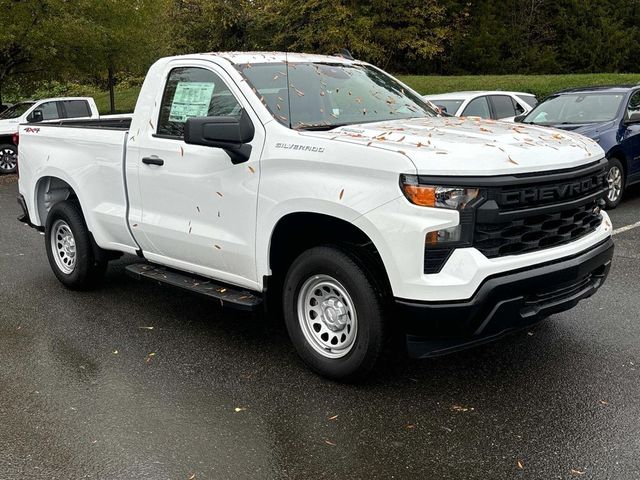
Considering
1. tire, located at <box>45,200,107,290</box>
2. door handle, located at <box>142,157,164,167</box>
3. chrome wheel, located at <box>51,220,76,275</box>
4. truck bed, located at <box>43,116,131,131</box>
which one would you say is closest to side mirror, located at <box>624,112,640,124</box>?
truck bed, located at <box>43,116,131,131</box>

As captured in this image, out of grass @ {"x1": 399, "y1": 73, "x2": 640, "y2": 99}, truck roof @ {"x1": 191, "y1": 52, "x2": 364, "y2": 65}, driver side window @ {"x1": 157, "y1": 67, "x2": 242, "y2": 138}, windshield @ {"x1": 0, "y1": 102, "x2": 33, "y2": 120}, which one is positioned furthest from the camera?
grass @ {"x1": 399, "y1": 73, "x2": 640, "y2": 99}

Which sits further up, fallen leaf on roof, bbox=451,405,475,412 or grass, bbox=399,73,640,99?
grass, bbox=399,73,640,99

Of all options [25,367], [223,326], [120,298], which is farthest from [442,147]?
[120,298]

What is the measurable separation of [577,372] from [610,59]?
33006 millimetres

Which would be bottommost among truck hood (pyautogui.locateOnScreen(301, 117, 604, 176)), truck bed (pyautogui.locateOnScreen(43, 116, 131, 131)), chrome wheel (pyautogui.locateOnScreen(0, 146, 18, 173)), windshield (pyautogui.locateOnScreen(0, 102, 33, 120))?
chrome wheel (pyautogui.locateOnScreen(0, 146, 18, 173))

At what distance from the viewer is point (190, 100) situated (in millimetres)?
5250

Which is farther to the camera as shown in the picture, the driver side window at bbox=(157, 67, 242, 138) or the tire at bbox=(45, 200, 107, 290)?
the tire at bbox=(45, 200, 107, 290)

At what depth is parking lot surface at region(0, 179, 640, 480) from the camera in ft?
11.6

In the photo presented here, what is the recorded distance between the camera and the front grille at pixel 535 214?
3783 mm

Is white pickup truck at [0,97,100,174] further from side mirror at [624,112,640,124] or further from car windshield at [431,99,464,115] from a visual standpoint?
side mirror at [624,112,640,124]

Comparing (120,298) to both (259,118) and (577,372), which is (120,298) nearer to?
(259,118)

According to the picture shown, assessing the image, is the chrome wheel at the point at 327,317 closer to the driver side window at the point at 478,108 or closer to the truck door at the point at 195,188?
the truck door at the point at 195,188

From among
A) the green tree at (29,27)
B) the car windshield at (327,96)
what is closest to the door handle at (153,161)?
the car windshield at (327,96)

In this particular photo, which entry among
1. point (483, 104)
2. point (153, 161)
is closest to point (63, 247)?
point (153, 161)
